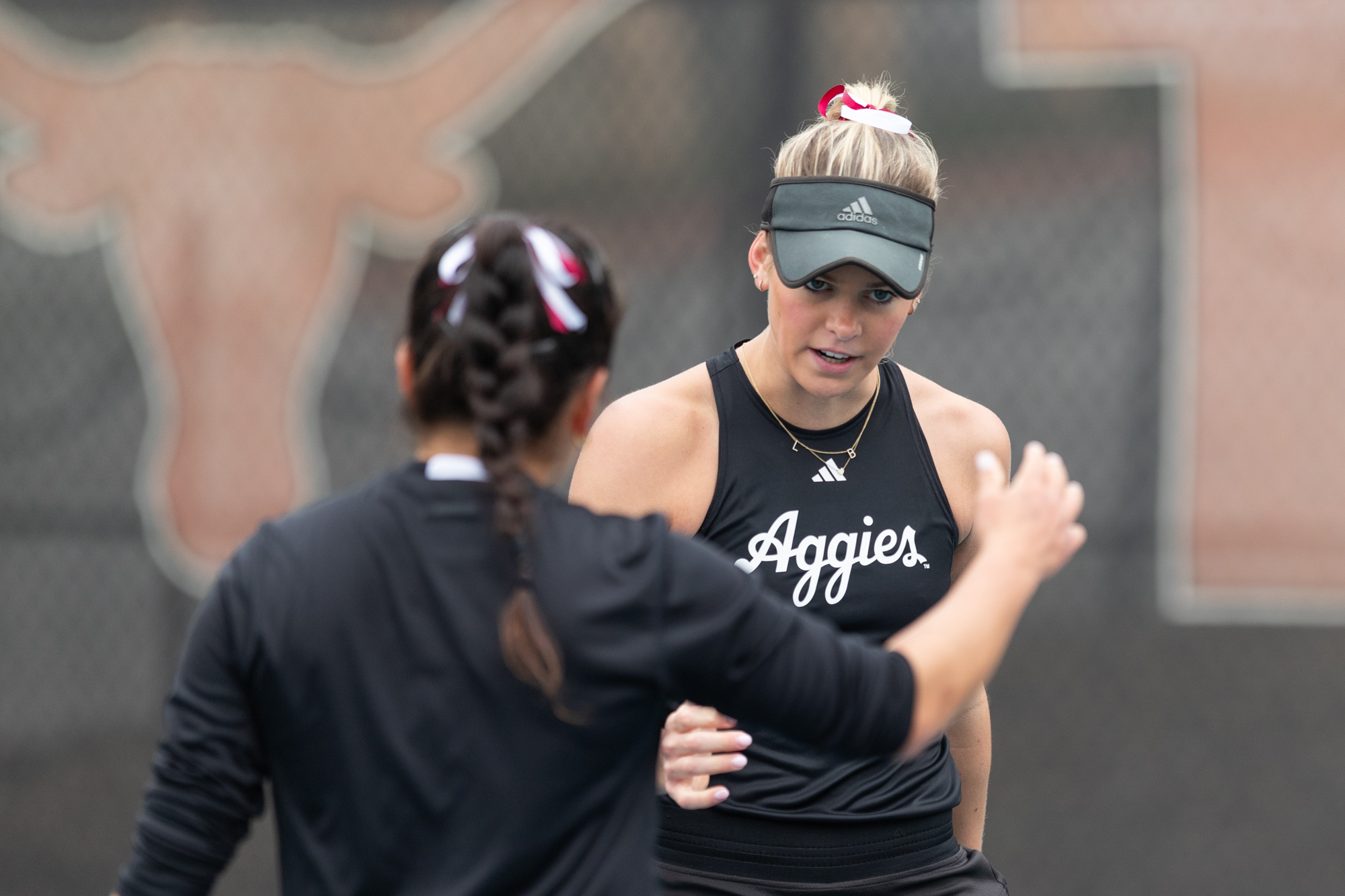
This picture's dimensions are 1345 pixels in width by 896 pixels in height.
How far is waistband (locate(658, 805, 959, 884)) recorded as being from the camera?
193cm

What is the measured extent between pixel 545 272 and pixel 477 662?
0.37 meters

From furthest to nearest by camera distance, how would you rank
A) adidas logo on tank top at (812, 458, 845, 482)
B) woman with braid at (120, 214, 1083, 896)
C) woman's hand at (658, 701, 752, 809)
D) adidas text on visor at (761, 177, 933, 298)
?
adidas logo on tank top at (812, 458, 845, 482) → adidas text on visor at (761, 177, 933, 298) → woman's hand at (658, 701, 752, 809) → woman with braid at (120, 214, 1083, 896)

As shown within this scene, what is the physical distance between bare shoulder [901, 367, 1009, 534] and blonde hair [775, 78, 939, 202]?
0.34 m

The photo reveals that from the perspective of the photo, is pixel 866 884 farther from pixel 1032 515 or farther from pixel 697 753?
pixel 1032 515

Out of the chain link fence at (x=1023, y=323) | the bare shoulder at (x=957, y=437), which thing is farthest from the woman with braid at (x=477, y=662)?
the chain link fence at (x=1023, y=323)

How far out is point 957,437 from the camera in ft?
6.91

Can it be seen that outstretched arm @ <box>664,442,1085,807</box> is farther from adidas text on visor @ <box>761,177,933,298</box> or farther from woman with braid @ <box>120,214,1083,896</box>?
adidas text on visor @ <box>761,177,933,298</box>

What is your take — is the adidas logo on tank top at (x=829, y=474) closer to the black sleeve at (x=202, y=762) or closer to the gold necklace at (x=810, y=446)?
the gold necklace at (x=810, y=446)

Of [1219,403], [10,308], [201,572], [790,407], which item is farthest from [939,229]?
[10,308]

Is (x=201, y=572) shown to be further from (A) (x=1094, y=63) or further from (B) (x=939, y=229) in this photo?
(A) (x=1094, y=63)

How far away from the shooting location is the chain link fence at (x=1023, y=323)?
3.31m

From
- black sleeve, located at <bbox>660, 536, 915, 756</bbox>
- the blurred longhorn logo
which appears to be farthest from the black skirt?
the blurred longhorn logo

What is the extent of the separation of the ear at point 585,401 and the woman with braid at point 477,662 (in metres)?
0.03

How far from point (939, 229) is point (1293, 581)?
1.24 m
